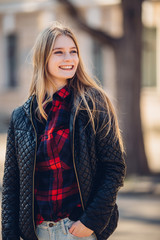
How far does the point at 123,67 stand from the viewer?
7977 mm

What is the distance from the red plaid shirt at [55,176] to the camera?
2.21 metres

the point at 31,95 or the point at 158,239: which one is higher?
the point at 31,95

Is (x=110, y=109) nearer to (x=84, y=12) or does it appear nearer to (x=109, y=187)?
(x=109, y=187)

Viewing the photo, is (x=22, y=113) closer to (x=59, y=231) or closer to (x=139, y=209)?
(x=59, y=231)

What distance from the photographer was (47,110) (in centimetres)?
243

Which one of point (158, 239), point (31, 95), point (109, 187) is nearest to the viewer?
point (109, 187)

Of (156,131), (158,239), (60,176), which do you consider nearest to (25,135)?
(60,176)

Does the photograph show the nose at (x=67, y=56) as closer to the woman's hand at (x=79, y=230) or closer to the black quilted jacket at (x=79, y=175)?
the black quilted jacket at (x=79, y=175)

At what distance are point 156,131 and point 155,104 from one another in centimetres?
98

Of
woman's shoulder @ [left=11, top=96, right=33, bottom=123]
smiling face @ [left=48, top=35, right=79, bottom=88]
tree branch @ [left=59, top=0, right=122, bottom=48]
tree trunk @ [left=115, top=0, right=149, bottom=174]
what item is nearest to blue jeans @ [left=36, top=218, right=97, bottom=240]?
woman's shoulder @ [left=11, top=96, right=33, bottom=123]

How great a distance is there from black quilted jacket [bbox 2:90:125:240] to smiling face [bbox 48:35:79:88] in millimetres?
252

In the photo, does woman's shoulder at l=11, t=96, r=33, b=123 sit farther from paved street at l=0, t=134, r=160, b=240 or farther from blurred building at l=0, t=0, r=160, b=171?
blurred building at l=0, t=0, r=160, b=171

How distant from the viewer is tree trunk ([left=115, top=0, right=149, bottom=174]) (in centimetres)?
793

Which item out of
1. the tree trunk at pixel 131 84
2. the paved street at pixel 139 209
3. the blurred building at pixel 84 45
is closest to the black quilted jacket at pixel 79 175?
the paved street at pixel 139 209
